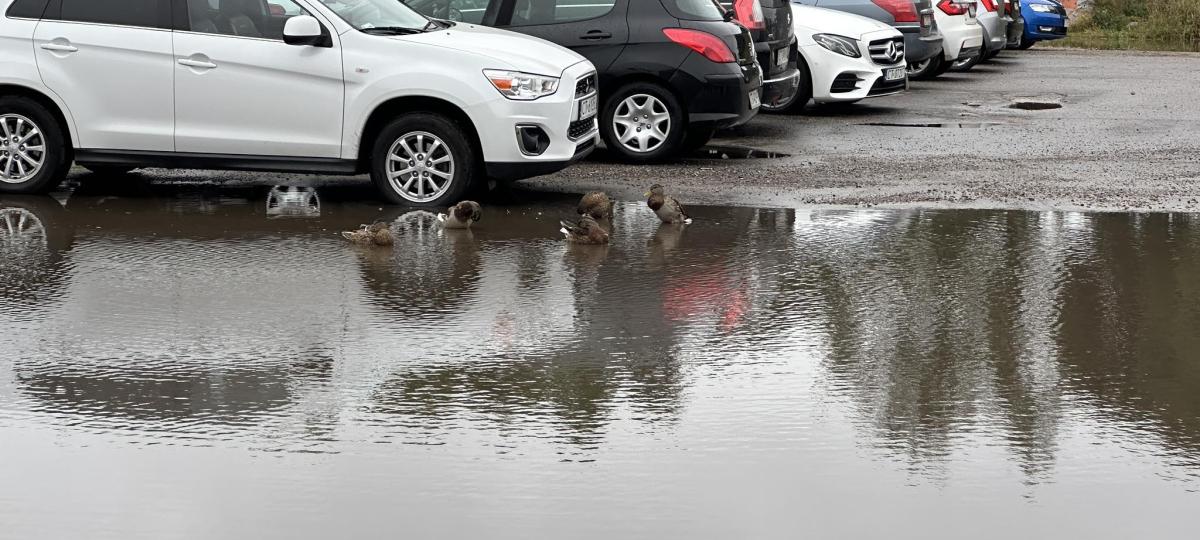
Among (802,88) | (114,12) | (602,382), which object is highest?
(114,12)

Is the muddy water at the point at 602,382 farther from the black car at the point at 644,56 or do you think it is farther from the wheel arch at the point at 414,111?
the black car at the point at 644,56

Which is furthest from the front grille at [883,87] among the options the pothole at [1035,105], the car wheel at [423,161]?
the car wheel at [423,161]

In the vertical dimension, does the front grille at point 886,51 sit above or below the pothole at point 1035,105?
above

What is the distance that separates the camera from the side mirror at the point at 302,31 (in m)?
10.6

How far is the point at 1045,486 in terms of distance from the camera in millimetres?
5086

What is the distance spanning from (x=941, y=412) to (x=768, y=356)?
102 centimetres

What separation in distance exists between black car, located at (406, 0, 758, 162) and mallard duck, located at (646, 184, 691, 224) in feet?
9.81

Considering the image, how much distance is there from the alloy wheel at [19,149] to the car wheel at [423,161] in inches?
94.1

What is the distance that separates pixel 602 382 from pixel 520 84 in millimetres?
4802

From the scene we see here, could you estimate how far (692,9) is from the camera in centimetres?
1329

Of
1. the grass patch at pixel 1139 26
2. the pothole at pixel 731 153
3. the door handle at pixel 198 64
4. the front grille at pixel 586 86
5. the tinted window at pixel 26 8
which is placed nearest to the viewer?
the door handle at pixel 198 64

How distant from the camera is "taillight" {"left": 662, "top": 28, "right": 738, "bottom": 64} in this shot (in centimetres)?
1310

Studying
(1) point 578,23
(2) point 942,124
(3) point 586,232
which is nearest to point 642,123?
(1) point 578,23

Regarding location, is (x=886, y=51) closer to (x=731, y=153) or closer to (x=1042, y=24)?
(x=731, y=153)
